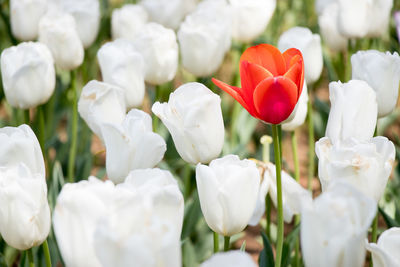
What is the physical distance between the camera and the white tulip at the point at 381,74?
1296 millimetres

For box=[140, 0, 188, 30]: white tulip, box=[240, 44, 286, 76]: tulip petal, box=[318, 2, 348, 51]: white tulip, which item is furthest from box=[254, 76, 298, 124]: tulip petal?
box=[140, 0, 188, 30]: white tulip

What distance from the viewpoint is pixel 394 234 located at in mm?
905

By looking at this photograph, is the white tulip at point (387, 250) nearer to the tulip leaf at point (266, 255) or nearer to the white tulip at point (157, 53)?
the tulip leaf at point (266, 255)

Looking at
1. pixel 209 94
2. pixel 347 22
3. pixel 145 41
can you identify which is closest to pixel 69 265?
pixel 209 94

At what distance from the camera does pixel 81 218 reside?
2.73 feet

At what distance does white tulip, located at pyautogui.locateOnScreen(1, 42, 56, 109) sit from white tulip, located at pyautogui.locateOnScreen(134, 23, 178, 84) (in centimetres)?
24

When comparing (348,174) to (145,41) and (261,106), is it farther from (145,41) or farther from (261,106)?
(145,41)

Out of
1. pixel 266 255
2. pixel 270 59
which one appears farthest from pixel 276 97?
pixel 266 255

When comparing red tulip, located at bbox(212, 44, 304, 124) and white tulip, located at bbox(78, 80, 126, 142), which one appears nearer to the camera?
red tulip, located at bbox(212, 44, 304, 124)

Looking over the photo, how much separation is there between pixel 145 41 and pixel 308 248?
3.21 ft

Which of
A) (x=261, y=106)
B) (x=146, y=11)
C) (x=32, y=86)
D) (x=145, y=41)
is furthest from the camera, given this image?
(x=146, y=11)

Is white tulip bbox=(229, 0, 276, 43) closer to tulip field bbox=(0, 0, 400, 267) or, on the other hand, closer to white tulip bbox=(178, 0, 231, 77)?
tulip field bbox=(0, 0, 400, 267)

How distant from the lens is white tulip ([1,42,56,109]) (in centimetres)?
154

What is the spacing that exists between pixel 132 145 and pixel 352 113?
1.23ft
